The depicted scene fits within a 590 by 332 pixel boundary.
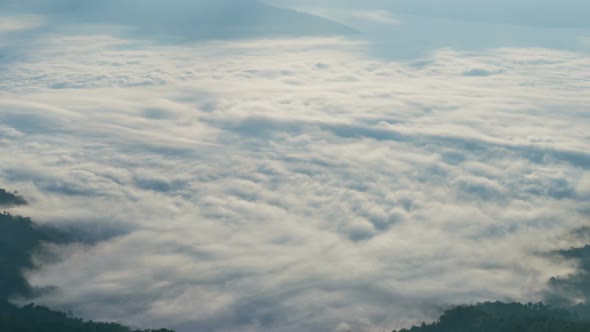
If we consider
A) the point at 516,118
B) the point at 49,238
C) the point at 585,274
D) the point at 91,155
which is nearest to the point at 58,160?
the point at 91,155

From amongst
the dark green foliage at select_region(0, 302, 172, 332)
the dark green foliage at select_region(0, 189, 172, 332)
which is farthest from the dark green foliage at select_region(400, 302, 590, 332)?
the dark green foliage at select_region(0, 189, 172, 332)

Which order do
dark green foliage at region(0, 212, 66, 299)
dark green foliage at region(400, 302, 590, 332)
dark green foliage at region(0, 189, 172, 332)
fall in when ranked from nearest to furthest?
dark green foliage at region(400, 302, 590, 332) < dark green foliage at region(0, 189, 172, 332) < dark green foliage at region(0, 212, 66, 299)

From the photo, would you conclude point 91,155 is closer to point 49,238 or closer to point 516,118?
point 49,238

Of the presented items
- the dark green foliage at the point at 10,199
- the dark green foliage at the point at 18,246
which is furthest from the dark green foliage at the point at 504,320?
the dark green foliage at the point at 10,199

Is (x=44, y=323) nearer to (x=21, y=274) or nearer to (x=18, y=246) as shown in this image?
(x=21, y=274)

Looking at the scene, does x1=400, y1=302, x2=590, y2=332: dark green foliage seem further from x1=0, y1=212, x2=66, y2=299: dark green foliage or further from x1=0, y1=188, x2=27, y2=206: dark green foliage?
x1=0, y1=188, x2=27, y2=206: dark green foliage

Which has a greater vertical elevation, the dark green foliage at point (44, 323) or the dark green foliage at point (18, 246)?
the dark green foliage at point (18, 246)

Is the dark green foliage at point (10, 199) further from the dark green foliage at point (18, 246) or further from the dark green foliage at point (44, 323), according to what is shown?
the dark green foliage at point (44, 323)
